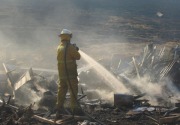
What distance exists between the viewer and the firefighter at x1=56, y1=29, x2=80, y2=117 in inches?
340

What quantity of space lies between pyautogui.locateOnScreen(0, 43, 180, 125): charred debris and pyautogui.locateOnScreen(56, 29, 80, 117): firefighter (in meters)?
0.33

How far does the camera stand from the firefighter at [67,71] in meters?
8.63

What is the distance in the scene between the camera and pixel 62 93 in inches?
345

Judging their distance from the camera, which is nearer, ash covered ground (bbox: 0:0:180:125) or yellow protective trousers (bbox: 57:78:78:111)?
yellow protective trousers (bbox: 57:78:78:111)

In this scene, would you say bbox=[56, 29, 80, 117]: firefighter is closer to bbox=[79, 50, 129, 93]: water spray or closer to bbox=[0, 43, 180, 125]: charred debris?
bbox=[0, 43, 180, 125]: charred debris

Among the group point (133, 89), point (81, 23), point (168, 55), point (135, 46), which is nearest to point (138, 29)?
point (81, 23)

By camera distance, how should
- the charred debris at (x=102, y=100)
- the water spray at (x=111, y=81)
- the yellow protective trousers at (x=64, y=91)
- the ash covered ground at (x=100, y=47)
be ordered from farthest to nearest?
1. the water spray at (x=111, y=81)
2. the ash covered ground at (x=100, y=47)
3. the yellow protective trousers at (x=64, y=91)
4. the charred debris at (x=102, y=100)

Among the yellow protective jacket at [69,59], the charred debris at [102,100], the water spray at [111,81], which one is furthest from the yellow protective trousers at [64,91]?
the water spray at [111,81]

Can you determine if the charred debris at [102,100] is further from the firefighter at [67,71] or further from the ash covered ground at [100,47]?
the firefighter at [67,71]

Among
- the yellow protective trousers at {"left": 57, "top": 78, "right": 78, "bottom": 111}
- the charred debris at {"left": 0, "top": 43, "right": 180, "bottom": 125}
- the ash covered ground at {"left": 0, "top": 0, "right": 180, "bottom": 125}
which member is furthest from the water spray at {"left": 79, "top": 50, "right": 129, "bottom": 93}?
the yellow protective trousers at {"left": 57, "top": 78, "right": 78, "bottom": 111}

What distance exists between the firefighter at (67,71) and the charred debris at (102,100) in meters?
0.33

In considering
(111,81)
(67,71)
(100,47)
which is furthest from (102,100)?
(100,47)

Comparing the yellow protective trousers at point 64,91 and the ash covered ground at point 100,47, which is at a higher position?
the ash covered ground at point 100,47

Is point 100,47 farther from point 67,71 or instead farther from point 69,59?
point 67,71
